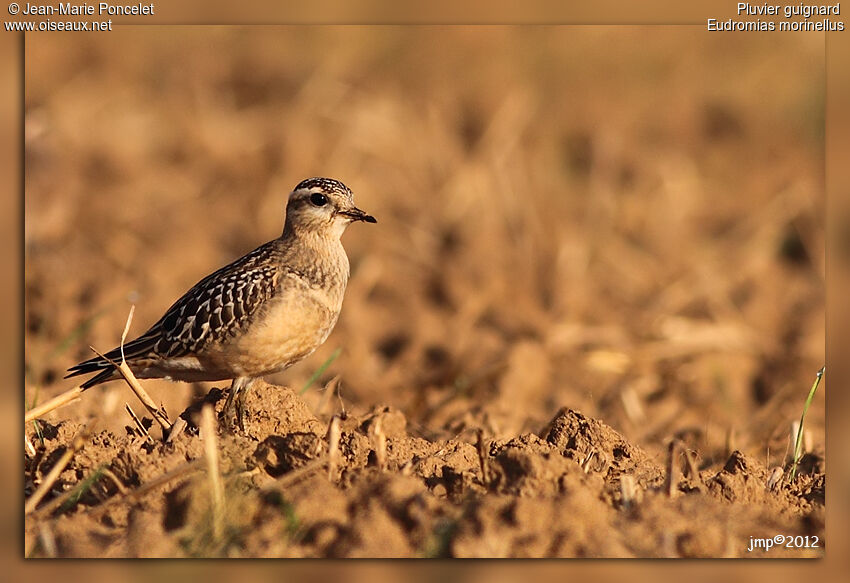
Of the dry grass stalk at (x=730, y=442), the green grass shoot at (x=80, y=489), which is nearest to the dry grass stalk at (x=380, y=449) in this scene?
the green grass shoot at (x=80, y=489)

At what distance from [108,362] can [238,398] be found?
0.74 metres

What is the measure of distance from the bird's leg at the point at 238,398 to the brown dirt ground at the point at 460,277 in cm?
7

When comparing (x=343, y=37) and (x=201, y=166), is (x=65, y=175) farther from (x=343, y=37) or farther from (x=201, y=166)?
(x=343, y=37)

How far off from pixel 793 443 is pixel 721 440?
4.51 ft

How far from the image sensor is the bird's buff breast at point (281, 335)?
267 inches

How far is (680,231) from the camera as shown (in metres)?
13.1

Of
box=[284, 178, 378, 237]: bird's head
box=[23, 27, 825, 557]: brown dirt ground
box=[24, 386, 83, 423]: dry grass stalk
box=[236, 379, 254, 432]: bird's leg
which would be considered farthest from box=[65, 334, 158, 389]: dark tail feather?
box=[284, 178, 378, 237]: bird's head

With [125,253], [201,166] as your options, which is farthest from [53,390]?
[201,166]

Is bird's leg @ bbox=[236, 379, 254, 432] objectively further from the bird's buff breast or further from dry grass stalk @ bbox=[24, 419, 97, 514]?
dry grass stalk @ bbox=[24, 419, 97, 514]

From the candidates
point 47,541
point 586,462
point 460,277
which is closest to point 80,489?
point 47,541

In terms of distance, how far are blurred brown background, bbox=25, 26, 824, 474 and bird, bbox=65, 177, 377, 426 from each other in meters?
0.82

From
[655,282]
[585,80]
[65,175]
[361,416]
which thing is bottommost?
[361,416]

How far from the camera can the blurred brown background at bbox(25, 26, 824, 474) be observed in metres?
9.92

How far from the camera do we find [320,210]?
7.29 m
